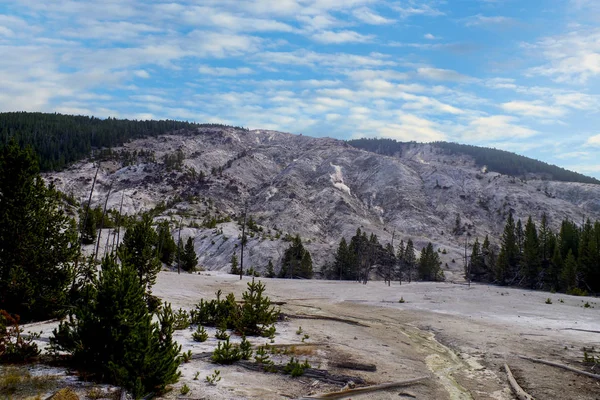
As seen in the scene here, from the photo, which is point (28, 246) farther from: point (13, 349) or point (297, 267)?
point (297, 267)

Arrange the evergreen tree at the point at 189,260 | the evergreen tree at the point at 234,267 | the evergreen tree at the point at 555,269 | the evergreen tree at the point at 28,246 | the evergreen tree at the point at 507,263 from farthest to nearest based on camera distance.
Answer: the evergreen tree at the point at 507,263
the evergreen tree at the point at 234,267
the evergreen tree at the point at 555,269
the evergreen tree at the point at 189,260
the evergreen tree at the point at 28,246

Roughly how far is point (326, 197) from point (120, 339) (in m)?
143

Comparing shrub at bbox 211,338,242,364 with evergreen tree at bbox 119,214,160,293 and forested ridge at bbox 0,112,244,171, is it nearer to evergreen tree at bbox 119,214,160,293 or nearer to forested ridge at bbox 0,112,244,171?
evergreen tree at bbox 119,214,160,293

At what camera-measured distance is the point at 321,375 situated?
13023mm

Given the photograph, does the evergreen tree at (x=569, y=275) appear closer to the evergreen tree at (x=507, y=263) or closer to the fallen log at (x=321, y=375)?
the evergreen tree at (x=507, y=263)

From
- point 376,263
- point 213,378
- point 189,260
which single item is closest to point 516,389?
point 213,378

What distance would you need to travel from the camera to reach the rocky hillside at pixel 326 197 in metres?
129

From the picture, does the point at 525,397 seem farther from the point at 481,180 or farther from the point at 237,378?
the point at 481,180

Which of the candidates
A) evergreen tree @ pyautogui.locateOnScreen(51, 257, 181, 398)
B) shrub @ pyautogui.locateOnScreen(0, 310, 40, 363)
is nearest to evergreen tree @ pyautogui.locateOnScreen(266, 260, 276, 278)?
shrub @ pyautogui.locateOnScreen(0, 310, 40, 363)

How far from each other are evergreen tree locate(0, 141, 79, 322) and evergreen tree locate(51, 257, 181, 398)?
7386mm

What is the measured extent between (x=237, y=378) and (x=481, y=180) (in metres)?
190

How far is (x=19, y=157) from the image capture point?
18.5m

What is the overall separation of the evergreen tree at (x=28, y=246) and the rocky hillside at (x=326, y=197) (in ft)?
275

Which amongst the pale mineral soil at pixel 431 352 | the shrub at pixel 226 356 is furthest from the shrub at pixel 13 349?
the shrub at pixel 226 356
